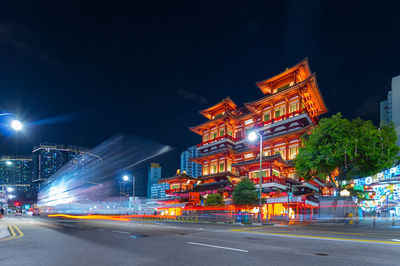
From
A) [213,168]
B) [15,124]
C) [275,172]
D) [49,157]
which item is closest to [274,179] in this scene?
[275,172]

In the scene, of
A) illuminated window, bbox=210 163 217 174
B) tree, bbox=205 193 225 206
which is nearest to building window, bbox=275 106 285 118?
illuminated window, bbox=210 163 217 174

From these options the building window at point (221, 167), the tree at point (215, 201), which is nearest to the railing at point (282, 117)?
the building window at point (221, 167)

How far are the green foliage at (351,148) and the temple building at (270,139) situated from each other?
947cm

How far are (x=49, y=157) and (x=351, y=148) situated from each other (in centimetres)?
20158

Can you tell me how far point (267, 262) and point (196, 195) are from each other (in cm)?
4249

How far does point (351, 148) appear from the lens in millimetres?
24656

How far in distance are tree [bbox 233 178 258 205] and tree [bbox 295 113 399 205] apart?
27.4 ft

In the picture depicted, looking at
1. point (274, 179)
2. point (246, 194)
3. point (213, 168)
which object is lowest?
point (246, 194)

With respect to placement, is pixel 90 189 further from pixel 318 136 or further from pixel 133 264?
pixel 133 264

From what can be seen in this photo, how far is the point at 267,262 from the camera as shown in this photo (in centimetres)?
671

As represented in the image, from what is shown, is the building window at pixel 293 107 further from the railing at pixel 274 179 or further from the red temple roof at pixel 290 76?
the railing at pixel 274 179

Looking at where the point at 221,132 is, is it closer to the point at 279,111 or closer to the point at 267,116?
the point at 267,116

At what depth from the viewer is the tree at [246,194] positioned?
106 feet

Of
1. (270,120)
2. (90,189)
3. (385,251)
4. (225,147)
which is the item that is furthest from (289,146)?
(90,189)
